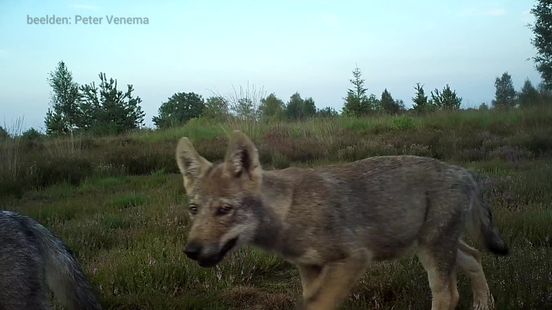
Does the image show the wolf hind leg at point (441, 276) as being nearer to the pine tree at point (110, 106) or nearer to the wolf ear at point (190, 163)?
the wolf ear at point (190, 163)

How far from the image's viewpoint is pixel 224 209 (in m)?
3.49

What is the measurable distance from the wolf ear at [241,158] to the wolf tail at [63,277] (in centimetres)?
131

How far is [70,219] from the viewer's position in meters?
8.55

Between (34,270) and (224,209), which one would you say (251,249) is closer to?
(224,209)

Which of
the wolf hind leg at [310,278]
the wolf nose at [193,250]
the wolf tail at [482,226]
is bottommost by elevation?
the wolf hind leg at [310,278]

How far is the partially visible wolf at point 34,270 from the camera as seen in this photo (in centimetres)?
305

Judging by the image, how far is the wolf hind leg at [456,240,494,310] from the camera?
4230mm

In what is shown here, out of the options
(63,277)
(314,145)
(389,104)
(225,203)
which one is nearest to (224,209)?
(225,203)

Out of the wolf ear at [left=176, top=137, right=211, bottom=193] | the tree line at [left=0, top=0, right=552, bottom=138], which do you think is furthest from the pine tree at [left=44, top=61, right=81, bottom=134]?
the wolf ear at [left=176, top=137, right=211, bottom=193]

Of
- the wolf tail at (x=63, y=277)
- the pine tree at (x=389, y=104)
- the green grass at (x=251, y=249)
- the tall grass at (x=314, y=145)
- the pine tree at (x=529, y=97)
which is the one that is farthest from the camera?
the pine tree at (x=389, y=104)

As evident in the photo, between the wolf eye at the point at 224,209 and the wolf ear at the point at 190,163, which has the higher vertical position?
the wolf ear at the point at 190,163

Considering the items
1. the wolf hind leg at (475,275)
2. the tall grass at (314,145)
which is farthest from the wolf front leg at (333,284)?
the tall grass at (314,145)

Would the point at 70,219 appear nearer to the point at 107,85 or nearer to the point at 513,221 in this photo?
the point at 513,221

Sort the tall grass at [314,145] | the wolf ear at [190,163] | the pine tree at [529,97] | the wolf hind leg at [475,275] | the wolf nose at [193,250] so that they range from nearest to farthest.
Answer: the wolf nose at [193,250] → the wolf ear at [190,163] → the wolf hind leg at [475,275] → the tall grass at [314,145] → the pine tree at [529,97]
